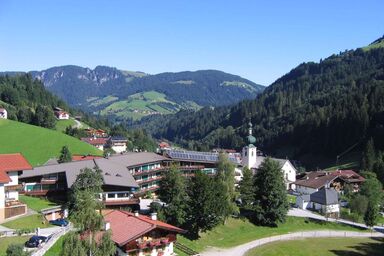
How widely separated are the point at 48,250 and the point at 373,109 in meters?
177

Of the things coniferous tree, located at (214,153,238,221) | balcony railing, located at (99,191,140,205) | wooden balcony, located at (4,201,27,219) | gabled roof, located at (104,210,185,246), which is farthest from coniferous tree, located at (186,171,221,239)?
wooden balcony, located at (4,201,27,219)

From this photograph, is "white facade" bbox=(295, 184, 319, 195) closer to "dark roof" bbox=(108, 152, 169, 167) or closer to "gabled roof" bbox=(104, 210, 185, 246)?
"dark roof" bbox=(108, 152, 169, 167)

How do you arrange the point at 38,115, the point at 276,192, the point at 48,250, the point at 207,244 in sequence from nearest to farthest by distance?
the point at 48,250, the point at 207,244, the point at 276,192, the point at 38,115

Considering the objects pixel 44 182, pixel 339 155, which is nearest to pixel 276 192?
pixel 44 182

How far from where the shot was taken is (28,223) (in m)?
55.8

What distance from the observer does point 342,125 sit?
19625 cm

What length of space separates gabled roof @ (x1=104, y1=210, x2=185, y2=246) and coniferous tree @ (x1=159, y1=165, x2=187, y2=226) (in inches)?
470

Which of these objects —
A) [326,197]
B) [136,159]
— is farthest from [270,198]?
[136,159]

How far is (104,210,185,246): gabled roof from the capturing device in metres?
52.6

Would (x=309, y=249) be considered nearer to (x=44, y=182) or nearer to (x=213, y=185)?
(x=213, y=185)

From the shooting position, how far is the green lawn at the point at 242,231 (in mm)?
69750

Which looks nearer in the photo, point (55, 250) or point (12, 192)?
point (55, 250)

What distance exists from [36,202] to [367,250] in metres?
52.6

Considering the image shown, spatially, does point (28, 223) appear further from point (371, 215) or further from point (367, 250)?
point (371, 215)
